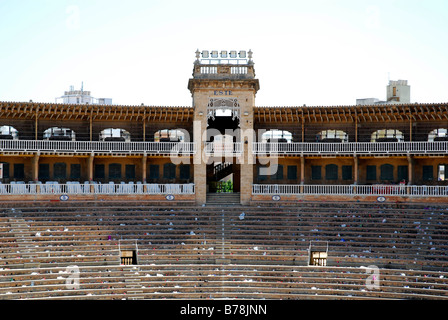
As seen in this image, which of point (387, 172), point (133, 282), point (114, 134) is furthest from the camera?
point (114, 134)

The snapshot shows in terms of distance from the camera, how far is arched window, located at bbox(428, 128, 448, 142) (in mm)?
36062

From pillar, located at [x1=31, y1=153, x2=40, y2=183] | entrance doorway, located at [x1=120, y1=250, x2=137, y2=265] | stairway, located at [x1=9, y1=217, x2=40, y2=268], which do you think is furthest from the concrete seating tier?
pillar, located at [x1=31, y1=153, x2=40, y2=183]

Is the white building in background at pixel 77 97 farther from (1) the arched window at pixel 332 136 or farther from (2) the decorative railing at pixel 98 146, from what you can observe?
(1) the arched window at pixel 332 136

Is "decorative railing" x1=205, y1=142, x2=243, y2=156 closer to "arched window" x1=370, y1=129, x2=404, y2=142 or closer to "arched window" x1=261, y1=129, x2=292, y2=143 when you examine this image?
"arched window" x1=261, y1=129, x2=292, y2=143

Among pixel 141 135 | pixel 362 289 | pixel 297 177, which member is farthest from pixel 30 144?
pixel 362 289

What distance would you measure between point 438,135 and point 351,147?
6.07 meters

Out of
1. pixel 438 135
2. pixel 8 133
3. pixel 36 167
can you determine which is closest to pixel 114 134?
pixel 36 167

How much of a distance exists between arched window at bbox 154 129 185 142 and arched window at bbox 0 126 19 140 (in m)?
9.58

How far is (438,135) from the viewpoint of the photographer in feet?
119

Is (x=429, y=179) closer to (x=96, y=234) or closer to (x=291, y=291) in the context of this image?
(x=291, y=291)

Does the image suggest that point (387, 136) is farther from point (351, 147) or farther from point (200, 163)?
point (200, 163)

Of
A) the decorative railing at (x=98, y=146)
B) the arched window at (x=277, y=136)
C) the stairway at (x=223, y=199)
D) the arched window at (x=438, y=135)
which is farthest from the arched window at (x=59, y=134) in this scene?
the arched window at (x=438, y=135)

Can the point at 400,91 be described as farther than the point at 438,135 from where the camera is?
Yes

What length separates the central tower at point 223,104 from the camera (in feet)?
117
